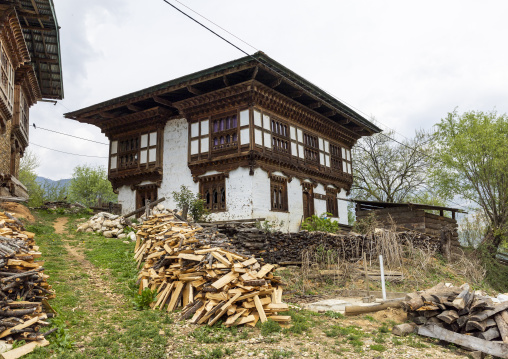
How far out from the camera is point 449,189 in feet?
94.4

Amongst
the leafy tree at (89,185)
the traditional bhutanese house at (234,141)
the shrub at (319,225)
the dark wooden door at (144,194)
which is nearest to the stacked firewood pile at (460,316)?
the traditional bhutanese house at (234,141)

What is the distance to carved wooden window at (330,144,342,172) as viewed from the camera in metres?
28.3

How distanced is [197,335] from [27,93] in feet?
84.1

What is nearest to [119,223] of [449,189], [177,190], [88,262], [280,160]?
[177,190]

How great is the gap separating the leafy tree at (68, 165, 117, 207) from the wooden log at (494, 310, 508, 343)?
189 feet

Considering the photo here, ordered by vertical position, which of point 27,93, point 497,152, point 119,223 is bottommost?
point 119,223

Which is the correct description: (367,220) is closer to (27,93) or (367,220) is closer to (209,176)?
(209,176)

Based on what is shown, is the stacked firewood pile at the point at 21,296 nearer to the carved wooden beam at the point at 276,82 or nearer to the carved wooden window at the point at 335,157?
the carved wooden beam at the point at 276,82

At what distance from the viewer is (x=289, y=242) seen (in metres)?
17.8

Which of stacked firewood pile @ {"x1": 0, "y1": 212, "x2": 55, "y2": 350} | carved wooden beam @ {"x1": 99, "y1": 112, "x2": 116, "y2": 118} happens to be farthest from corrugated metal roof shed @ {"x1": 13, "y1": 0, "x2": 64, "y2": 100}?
stacked firewood pile @ {"x1": 0, "y1": 212, "x2": 55, "y2": 350}

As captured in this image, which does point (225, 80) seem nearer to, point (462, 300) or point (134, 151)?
point (134, 151)

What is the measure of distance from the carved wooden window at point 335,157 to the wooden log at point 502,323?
19.8 metres

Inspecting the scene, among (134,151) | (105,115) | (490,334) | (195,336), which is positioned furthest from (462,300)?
(105,115)

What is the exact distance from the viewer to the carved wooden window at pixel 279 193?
22.1 m
